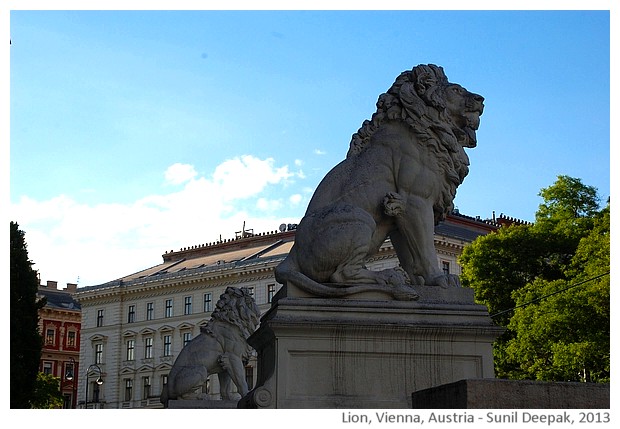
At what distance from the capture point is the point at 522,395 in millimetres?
5664

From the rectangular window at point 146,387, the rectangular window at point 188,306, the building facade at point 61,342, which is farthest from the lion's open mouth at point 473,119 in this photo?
the building facade at point 61,342

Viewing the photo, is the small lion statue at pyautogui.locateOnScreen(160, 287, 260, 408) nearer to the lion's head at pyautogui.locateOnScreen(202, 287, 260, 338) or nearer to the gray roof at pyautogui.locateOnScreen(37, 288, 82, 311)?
the lion's head at pyautogui.locateOnScreen(202, 287, 260, 338)

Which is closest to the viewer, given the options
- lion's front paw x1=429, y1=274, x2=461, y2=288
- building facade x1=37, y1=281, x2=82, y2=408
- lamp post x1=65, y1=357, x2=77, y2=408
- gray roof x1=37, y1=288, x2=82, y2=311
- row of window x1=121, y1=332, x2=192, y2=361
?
lion's front paw x1=429, y1=274, x2=461, y2=288

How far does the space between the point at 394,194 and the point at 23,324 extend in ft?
103

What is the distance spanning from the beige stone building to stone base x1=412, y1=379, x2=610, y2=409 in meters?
57.5

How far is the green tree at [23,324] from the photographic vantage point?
36.4 m

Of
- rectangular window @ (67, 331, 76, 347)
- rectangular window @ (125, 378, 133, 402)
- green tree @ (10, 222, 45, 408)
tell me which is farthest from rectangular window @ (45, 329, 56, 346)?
green tree @ (10, 222, 45, 408)

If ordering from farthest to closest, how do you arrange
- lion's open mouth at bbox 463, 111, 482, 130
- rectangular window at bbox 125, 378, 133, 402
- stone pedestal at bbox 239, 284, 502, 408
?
rectangular window at bbox 125, 378, 133, 402 < lion's open mouth at bbox 463, 111, 482, 130 < stone pedestal at bbox 239, 284, 502, 408

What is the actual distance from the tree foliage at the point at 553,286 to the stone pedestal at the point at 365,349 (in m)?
22.7

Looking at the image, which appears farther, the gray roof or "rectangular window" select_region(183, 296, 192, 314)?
the gray roof

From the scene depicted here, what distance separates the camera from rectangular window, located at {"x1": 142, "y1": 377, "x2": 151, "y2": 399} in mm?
70500

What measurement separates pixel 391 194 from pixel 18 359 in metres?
30.5

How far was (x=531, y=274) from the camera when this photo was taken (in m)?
36.3
